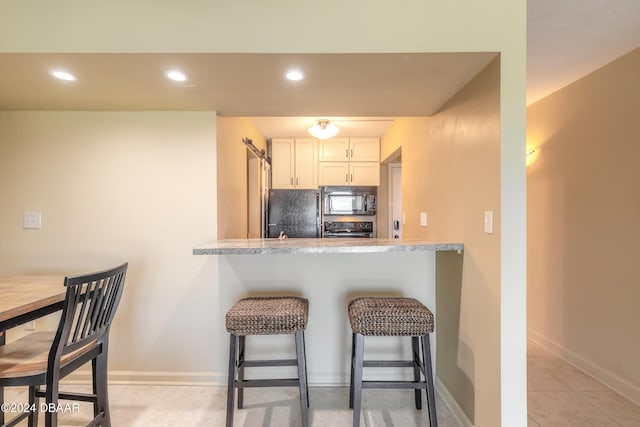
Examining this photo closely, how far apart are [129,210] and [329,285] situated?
153cm

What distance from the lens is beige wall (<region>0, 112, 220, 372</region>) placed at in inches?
85.1

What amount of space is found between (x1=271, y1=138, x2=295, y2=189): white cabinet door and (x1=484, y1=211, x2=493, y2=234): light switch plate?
283 centimetres

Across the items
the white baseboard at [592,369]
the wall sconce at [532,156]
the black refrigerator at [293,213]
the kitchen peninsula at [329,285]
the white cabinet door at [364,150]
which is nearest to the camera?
the white baseboard at [592,369]

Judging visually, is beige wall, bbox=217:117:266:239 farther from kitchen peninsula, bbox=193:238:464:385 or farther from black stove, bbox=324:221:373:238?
black stove, bbox=324:221:373:238

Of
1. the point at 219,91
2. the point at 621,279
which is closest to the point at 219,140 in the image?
the point at 219,91

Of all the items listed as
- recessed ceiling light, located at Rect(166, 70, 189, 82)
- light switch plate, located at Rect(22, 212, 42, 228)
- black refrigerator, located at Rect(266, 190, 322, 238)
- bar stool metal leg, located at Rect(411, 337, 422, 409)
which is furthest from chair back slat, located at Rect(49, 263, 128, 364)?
black refrigerator, located at Rect(266, 190, 322, 238)

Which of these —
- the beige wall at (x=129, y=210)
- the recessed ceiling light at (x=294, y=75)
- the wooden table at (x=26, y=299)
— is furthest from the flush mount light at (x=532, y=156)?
the wooden table at (x=26, y=299)

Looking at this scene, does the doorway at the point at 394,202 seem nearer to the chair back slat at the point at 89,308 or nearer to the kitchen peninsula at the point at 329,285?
the kitchen peninsula at the point at 329,285

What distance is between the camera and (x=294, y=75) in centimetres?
161

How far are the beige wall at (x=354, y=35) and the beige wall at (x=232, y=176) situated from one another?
0.88 m

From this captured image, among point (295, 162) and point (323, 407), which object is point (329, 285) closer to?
point (323, 407)

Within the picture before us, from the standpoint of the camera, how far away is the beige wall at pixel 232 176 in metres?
2.29

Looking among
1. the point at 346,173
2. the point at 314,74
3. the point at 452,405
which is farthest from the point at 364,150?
the point at 452,405

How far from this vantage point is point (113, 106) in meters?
2.06
